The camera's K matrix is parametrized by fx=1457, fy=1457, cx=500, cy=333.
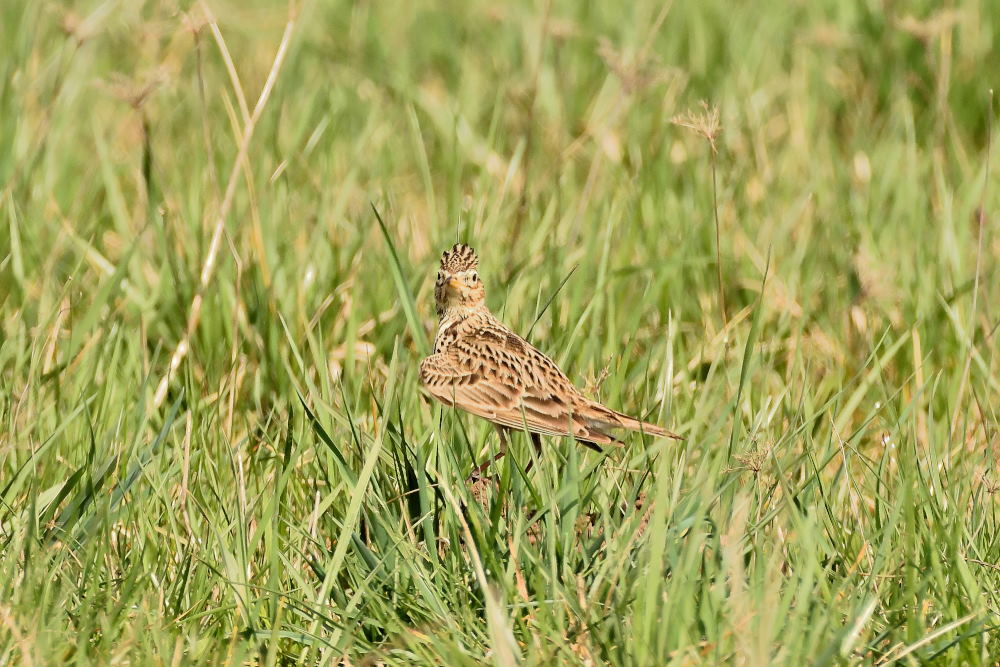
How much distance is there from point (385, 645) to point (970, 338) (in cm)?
229

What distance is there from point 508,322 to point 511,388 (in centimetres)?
132

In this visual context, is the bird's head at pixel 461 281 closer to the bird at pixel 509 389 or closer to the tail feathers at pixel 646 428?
the bird at pixel 509 389

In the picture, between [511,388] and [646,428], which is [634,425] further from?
[511,388]

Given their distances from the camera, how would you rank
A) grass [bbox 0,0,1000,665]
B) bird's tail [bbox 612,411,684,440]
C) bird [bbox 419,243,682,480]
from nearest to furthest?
grass [bbox 0,0,1000,665] → bird's tail [bbox 612,411,684,440] → bird [bbox 419,243,682,480]

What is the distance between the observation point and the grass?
11.2 feet

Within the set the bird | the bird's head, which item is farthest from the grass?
the bird's head

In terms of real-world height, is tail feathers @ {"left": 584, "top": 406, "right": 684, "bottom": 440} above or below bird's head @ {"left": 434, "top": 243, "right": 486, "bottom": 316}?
below

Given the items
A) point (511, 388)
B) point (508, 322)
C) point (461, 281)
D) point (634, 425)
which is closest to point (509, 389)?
point (511, 388)

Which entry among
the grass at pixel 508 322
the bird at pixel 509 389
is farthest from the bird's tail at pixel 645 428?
the grass at pixel 508 322

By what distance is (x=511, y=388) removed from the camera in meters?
3.93

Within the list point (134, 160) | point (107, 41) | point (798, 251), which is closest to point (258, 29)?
point (107, 41)

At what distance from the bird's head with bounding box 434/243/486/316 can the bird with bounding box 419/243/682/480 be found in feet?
0.34

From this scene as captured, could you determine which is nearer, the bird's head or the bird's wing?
the bird's wing

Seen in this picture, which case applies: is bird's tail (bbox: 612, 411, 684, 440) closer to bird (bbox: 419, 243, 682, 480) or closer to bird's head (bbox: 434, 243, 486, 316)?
bird (bbox: 419, 243, 682, 480)
